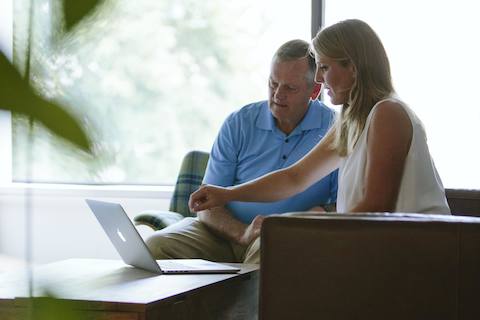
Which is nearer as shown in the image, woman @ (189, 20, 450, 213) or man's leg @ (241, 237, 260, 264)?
woman @ (189, 20, 450, 213)

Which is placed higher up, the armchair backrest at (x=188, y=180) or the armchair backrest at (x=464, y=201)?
the armchair backrest at (x=464, y=201)

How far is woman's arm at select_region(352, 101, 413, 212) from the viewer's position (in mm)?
2225

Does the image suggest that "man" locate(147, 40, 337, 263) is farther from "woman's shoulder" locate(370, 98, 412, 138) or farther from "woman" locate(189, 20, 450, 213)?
"woman's shoulder" locate(370, 98, 412, 138)

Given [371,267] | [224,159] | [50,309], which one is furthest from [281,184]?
[50,309]

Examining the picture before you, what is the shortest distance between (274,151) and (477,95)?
1.49 m

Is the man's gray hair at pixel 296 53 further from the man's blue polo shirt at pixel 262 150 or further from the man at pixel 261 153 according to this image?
the man's blue polo shirt at pixel 262 150

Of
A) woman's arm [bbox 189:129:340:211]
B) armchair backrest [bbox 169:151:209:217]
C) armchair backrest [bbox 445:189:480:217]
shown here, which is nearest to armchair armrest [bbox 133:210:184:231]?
armchair backrest [bbox 169:151:209:217]

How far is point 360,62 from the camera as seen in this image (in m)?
2.45

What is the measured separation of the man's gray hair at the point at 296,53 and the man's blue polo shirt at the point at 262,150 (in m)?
0.17

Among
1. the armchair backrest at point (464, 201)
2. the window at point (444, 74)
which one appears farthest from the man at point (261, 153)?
the window at point (444, 74)

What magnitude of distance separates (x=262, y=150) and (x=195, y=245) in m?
0.47

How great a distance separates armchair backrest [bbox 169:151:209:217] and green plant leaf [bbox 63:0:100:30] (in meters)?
3.39

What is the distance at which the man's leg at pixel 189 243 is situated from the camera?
302 cm

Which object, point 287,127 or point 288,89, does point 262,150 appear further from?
point 288,89
